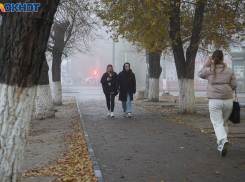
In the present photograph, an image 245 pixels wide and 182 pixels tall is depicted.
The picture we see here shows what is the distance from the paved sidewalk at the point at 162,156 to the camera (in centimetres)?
529

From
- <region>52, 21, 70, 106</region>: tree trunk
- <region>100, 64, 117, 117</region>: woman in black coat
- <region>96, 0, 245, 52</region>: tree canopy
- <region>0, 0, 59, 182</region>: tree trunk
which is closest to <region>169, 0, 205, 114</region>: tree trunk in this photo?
<region>96, 0, 245, 52</region>: tree canopy

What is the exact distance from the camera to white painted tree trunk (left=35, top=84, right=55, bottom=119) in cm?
1368

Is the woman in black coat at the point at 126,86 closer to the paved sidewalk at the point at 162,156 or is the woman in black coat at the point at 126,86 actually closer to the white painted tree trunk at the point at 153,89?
the paved sidewalk at the point at 162,156

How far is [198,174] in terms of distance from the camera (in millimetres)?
5348

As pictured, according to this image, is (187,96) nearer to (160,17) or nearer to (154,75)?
(160,17)

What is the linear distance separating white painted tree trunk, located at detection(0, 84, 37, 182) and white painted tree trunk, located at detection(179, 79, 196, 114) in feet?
34.1

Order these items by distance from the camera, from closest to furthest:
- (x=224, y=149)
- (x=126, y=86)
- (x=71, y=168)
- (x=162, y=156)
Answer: (x=71, y=168), (x=224, y=149), (x=162, y=156), (x=126, y=86)

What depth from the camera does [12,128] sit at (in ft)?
13.7

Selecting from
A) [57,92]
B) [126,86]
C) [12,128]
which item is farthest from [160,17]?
[12,128]

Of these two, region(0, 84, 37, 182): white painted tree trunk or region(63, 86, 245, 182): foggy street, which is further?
region(63, 86, 245, 182): foggy street

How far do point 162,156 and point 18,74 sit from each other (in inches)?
136

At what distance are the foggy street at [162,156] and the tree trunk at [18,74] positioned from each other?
58.3 inches

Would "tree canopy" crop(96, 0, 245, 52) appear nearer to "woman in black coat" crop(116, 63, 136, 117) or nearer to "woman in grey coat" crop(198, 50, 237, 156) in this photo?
"woman in black coat" crop(116, 63, 136, 117)

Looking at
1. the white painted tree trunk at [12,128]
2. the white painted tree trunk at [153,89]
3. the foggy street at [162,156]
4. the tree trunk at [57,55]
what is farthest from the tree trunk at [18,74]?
the white painted tree trunk at [153,89]
